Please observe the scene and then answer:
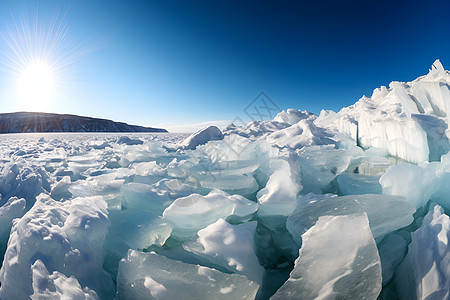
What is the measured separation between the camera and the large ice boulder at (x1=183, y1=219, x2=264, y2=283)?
1.07 meters

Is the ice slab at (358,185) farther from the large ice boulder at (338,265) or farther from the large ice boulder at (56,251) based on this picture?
the large ice boulder at (56,251)

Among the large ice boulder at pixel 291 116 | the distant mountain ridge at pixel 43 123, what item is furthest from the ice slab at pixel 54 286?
the distant mountain ridge at pixel 43 123

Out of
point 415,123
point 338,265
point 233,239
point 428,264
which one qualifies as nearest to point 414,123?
point 415,123

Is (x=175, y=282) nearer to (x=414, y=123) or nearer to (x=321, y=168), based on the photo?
(x=321, y=168)

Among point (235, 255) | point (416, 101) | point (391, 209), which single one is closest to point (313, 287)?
point (235, 255)

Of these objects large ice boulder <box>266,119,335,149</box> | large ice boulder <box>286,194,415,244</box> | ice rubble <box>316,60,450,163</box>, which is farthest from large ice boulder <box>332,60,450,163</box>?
large ice boulder <box>286,194,415,244</box>

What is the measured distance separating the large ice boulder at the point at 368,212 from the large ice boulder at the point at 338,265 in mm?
236

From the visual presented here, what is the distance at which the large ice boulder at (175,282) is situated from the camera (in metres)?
0.90

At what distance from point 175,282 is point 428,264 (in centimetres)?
110

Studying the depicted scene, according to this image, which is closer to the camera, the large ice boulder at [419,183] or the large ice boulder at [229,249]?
the large ice boulder at [229,249]

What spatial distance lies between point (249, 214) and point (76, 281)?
3.49 ft

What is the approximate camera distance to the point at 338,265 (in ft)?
2.86

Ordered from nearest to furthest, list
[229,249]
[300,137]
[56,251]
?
[56,251]
[229,249]
[300,137]

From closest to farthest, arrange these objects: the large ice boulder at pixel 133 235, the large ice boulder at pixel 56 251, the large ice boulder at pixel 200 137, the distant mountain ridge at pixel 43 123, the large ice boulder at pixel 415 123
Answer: the large ice boulder at pixel 56 251
the large ice boulder at pixel 133 235
the large ice boulder at pixel 415 123
the large ice boulder at pixel 200 137
the distant mountain ridge at pixel 43 123
